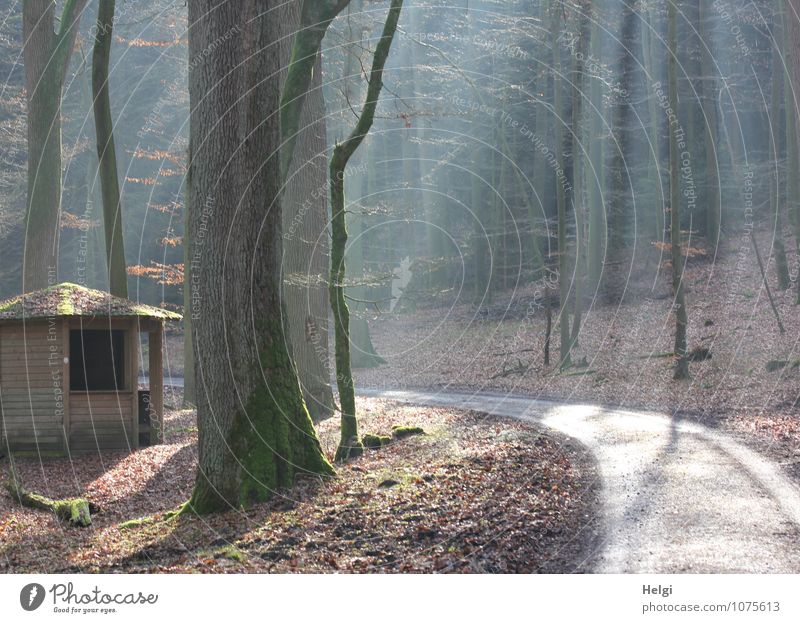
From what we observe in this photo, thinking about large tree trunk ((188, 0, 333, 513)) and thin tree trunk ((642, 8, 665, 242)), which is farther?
thin tree trunk ((642, 8, 665, 242))

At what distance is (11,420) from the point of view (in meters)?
17.9

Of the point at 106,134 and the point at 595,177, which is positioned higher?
the point at 106,134

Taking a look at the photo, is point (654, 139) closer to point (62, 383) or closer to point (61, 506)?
point (62, 383)

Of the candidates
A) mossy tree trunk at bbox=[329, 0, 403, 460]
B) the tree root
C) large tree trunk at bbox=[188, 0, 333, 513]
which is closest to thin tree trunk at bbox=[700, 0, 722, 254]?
mossy tree trunk at bbox=[329, 0, 403, 460]

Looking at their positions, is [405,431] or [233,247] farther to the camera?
[405,431]

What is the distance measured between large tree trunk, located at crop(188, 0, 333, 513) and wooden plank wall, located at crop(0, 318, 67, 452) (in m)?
7.50

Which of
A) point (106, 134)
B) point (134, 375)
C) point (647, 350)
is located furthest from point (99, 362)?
point (647, 350)

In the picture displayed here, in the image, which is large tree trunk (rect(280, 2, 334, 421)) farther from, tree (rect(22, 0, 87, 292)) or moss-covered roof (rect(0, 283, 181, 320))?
tree (rect(22, 0, 87, 292))

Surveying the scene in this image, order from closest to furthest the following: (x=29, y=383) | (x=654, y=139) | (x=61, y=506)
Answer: (x=61, y=506), (x=29, y=383), (x=654, y=139)

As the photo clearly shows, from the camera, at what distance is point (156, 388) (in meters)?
19.6

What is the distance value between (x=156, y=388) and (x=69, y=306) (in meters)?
2.87

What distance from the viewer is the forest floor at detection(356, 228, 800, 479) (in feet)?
64.4

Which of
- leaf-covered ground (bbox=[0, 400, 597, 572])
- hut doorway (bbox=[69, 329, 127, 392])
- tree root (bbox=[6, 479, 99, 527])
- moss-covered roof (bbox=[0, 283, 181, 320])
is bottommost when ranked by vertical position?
tree root (bbox=[6, 479, 99, 527])
